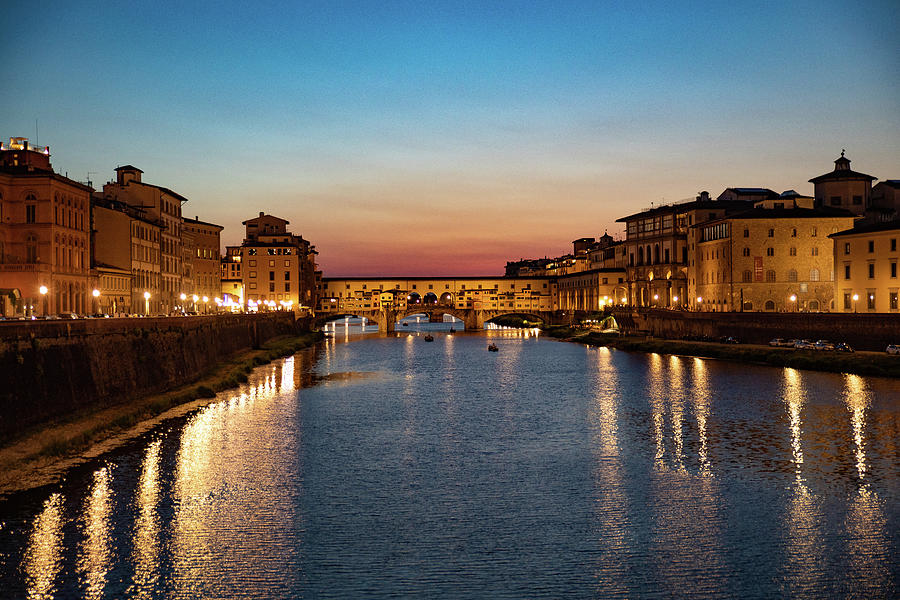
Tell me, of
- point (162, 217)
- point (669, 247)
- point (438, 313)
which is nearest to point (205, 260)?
point (162, 217)

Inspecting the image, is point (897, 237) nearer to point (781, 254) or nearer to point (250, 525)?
point (781, 254)

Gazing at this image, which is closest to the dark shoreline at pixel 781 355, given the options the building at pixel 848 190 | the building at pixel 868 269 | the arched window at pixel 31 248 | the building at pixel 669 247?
the building at pixel 868 269

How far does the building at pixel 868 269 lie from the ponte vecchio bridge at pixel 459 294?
102 m

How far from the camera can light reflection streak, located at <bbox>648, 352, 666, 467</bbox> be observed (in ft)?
113

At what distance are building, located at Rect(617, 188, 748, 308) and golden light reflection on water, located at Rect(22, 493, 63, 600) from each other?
357ft

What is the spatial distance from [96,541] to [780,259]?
3728 inches

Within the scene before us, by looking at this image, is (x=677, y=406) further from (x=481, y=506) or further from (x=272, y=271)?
(x=272, y=271)

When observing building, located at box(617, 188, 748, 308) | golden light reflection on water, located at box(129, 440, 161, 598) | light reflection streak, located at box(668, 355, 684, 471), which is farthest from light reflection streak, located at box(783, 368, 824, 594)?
building, located at box(617, 188, 748, 308)

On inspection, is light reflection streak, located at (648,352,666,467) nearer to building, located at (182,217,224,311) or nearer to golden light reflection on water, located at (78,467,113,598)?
golden light reflection on water, located at (78,467,113,598)

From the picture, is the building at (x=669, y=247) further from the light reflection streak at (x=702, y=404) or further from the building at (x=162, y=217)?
the building at (x=162, y=217)

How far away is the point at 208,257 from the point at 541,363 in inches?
2746

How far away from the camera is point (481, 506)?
2502 cm

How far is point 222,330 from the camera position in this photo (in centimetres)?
7338

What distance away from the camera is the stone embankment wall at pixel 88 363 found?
3111cm
